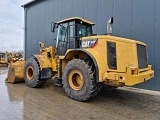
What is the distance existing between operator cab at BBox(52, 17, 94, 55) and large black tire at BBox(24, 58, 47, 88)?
1099 millimetres

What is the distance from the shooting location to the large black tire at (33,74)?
7.67 meters

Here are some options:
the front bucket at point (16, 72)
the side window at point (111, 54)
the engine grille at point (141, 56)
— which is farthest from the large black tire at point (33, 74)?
the engine grille at point (141, 56)

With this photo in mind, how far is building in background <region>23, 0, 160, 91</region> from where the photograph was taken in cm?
787

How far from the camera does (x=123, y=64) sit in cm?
543

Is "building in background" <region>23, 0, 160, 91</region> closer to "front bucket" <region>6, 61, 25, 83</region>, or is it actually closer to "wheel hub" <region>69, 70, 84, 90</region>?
"wheel hub" <region>69, 70, 84, 90</region>

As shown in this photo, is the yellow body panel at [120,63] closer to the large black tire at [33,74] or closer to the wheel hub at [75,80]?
the wheel hub at [75,80]

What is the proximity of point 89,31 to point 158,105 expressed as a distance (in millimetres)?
3524

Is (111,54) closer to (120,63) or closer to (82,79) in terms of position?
(120,63)

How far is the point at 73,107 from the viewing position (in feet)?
17.3

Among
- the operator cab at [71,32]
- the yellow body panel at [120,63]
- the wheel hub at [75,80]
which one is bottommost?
the wheel hub at [75,80]

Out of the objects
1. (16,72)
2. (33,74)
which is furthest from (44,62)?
(16,72)

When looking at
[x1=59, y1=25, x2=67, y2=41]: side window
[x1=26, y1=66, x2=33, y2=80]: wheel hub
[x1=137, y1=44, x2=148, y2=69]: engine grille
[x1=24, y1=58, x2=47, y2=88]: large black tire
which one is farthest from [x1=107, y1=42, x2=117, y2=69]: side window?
[x1=26, y1=66, x2=33, y2=80]: wheel hub

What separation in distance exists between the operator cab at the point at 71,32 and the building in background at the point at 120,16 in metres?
2.15

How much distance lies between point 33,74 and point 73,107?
3107 mm
